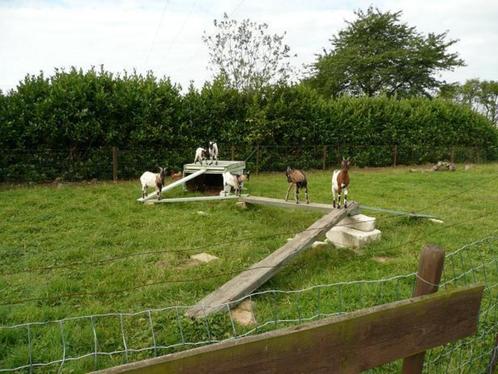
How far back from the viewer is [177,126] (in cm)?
1406

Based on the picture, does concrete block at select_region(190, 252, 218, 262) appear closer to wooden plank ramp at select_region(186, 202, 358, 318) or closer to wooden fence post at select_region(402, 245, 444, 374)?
wooden plank ramp at select_region(186, 202, 358, 318)

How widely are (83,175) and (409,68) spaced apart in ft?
95.7

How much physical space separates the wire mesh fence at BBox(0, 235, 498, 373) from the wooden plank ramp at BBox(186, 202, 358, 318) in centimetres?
11

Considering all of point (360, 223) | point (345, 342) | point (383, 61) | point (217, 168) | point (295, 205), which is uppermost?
point (383, 61)

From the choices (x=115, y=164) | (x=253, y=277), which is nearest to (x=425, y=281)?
(x=253, y=277)

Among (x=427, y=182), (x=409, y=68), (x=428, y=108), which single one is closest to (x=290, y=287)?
(x=427, y=182)

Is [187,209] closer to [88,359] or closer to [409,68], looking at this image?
[88,359]

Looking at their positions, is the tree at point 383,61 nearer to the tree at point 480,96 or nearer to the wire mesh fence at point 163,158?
the wire mesh fence at point 163,158

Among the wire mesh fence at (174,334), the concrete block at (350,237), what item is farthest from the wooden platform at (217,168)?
the wire mesh fence at (174,334)

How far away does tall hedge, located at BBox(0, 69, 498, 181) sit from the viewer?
11953mm

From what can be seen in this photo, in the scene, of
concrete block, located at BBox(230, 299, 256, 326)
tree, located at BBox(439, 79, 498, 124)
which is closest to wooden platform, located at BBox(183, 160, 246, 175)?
concrete block, located at BBox(230, 299, 256, 326)

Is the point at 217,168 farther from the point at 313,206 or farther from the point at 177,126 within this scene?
the point at 177,126

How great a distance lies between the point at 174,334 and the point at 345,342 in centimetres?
230

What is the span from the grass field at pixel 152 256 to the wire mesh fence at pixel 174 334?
0.6 inches
